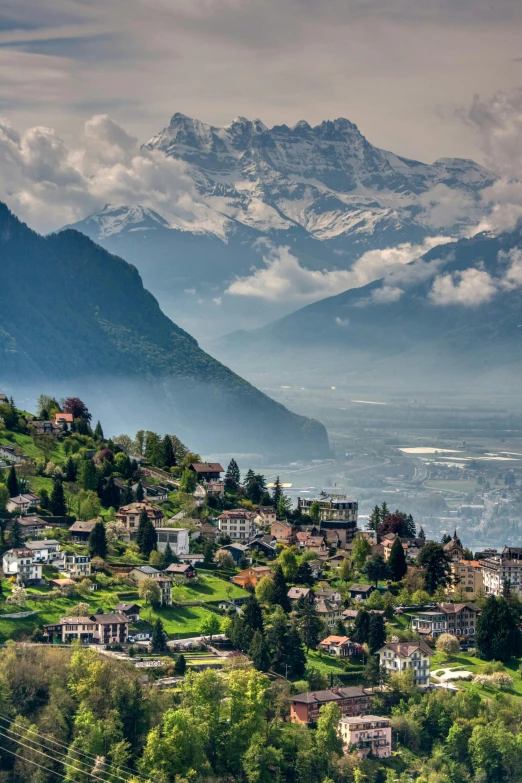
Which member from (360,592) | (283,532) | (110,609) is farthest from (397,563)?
(110,609)

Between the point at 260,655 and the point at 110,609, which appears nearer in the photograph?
the point at 260,655

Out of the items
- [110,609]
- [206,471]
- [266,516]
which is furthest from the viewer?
[206,471]

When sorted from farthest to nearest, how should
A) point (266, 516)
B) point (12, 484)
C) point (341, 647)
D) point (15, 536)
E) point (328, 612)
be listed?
point (266, 516) → point (12, 484) → point (15, 536) → point (328, 612) → point (341, 647)

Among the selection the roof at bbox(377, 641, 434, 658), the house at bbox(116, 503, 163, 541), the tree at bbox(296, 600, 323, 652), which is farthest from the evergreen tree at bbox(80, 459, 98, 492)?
the roof at bbox(377, 641, 434, 658)

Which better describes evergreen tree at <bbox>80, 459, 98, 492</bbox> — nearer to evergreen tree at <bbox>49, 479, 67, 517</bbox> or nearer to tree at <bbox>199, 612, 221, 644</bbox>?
evergreen tree at <bbox>49, 479, 67, 517</bbox>

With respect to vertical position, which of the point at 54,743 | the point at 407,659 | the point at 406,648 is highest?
the point at 406,648

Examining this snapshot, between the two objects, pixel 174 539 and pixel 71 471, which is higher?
pixel 71 471

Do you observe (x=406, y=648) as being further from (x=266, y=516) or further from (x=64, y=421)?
(x=64, y=421)
